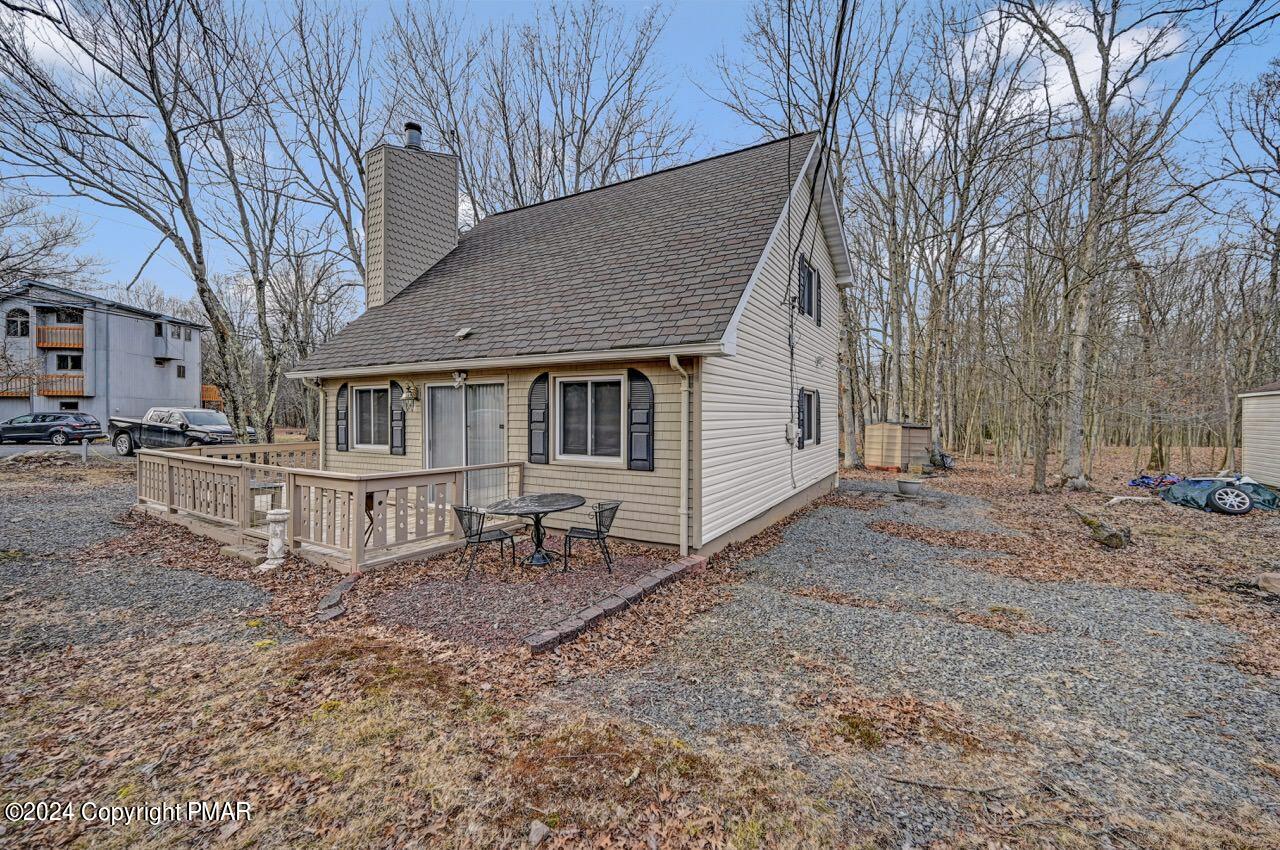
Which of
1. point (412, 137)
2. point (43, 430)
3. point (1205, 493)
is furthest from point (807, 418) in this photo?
point (43, 430)

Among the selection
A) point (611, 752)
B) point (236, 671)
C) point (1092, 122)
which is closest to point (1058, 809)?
point (611, 752)

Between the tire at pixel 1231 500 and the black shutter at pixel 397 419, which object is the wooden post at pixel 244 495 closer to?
the black shutter at pixel 397 419

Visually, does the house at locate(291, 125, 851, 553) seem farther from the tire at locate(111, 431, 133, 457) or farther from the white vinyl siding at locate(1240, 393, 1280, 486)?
the tire at locate(111, 431, 133, 457)

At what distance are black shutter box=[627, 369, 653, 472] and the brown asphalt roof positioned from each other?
19.8 inches

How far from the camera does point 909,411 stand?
19.8 metres

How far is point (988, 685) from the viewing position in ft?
11.5

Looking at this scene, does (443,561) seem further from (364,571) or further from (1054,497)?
(1054,497)

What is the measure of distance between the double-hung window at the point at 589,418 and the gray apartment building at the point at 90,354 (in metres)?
26.5

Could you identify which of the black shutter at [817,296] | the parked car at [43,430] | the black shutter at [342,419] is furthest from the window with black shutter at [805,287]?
the parked car at [43,430]

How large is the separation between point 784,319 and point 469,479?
18.4 ft

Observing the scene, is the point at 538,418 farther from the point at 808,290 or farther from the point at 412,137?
the point at 412,137

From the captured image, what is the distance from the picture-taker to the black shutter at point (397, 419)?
27.7ft

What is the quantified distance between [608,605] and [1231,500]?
1206 cm

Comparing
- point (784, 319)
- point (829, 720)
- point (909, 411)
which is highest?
point (784, 319)
